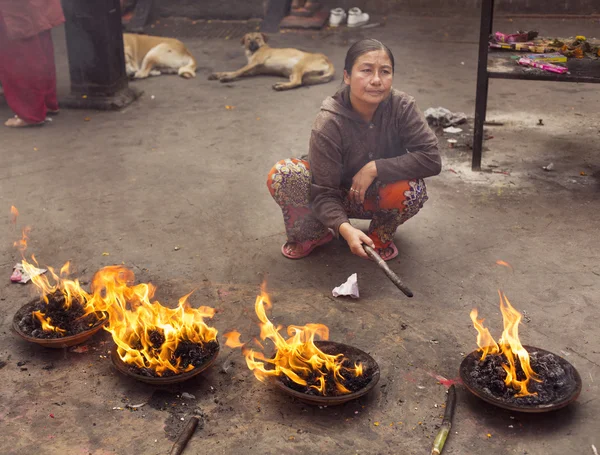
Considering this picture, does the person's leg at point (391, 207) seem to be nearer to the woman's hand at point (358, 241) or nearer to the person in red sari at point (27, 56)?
the woman's hand at point (358, 241)

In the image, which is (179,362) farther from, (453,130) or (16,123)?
(16,123)

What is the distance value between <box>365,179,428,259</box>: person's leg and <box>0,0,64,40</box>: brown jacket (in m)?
A: 4.25

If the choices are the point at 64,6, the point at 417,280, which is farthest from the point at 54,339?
the point at 64,6

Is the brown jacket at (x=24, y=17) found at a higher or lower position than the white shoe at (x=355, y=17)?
higher

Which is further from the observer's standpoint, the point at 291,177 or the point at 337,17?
the point at 337,17

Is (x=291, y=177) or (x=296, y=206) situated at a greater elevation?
(x=291, y=177)

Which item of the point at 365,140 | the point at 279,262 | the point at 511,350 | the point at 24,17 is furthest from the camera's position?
the point at 24,17

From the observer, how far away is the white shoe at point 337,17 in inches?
454

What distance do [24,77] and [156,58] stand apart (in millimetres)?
2500

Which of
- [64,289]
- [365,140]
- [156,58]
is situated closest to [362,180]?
[365,140]

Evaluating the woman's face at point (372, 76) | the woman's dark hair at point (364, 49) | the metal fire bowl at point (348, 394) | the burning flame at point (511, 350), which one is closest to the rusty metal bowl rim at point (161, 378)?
the metal fire bowl at point (348, 394)

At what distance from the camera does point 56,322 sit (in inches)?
142

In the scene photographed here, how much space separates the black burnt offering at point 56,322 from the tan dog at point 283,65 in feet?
17.6

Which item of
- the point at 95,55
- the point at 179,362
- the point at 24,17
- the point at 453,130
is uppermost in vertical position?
the point at 24,17
